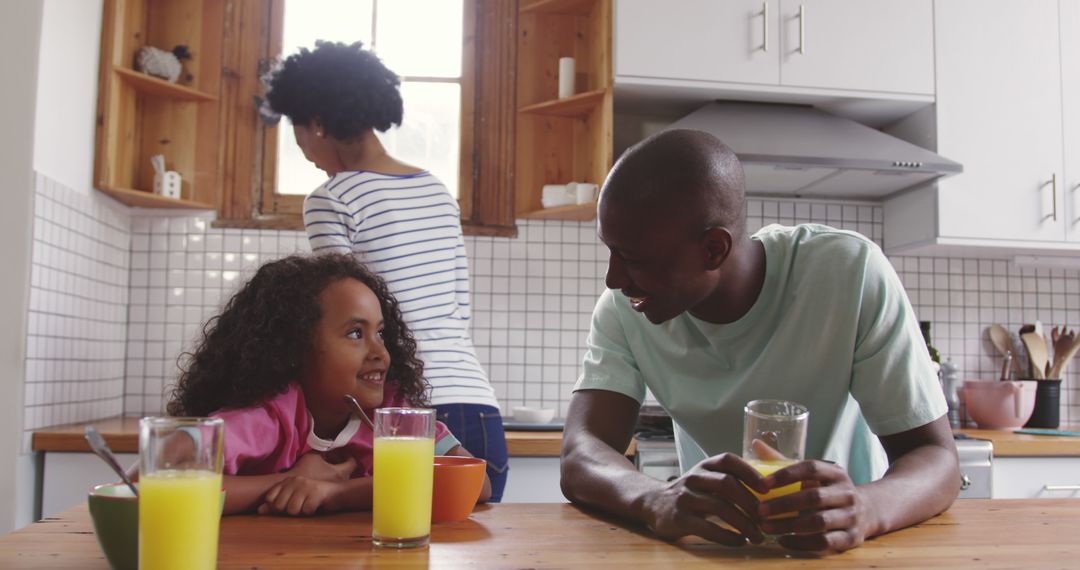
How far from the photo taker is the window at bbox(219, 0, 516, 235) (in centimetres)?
297

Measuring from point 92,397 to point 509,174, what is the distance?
1442 millimetres

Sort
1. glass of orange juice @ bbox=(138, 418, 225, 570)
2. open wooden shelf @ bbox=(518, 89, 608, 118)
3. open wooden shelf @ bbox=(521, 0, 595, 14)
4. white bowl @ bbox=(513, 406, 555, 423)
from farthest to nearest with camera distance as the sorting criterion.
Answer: open wooden shelf @ bbox=(521, 0, 595, 14)
open wooden shelf @ bbox=(518, 89, 608, 118)
white bowl @ bbox=(513, 406, 555, 423)
glass of orange juice @ bbox=(138, 418, 225, 570)

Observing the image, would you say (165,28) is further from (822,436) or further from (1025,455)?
(1025,455)

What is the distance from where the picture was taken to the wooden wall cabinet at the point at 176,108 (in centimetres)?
285

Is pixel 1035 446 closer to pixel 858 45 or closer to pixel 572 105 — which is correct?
pixel 858 45

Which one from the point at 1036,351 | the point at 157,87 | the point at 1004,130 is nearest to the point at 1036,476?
the point at 1036,351

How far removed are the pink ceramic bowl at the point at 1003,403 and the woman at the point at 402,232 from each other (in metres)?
1.87

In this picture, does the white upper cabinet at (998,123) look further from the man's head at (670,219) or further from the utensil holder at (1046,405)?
the man's head at (670,219)

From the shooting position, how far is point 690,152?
1.20 m

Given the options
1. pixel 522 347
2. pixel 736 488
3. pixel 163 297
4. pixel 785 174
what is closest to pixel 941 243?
pixel 785 174

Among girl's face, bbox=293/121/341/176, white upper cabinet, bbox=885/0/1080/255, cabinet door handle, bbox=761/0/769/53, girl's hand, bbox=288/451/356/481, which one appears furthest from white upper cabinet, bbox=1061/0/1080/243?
girl's hand, bbox=288/451/356/481

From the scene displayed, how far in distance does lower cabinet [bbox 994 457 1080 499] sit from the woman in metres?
1.57

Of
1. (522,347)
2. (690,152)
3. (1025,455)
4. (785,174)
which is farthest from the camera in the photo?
(522,347)

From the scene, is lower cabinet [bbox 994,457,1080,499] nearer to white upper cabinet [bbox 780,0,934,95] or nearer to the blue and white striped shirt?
white upper cabinet [bbox 780,0,934,95]
